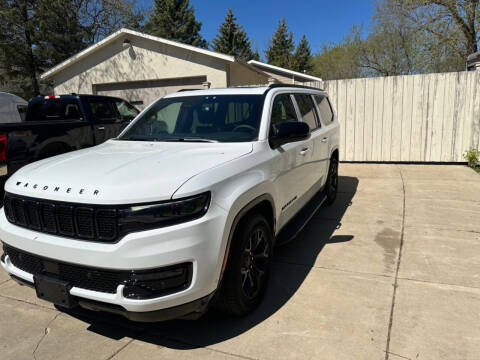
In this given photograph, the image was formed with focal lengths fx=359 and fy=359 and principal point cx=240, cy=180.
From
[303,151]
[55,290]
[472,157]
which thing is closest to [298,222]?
[303,151]

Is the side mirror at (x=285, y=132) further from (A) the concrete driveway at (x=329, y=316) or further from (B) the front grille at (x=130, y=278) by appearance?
(B) the front grille at (x=130, y=278)

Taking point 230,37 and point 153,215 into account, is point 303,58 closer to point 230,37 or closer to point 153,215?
point 230,37

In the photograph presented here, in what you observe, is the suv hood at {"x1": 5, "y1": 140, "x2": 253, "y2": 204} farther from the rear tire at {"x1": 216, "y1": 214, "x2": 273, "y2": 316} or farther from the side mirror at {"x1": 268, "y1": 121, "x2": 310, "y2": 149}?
the rear tire at {"x1": 216, "y1": 214, "x2": 273, "y2": 316}

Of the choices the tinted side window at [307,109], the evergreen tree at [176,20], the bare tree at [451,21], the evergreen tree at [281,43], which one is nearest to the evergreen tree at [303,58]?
the evergreen tree at [281,43]

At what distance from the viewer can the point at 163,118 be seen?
4059 millimetres

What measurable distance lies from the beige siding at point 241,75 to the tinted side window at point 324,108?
21.1ft

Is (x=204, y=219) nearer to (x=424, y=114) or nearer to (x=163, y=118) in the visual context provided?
(x=163, y=118)

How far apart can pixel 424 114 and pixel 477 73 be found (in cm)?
147

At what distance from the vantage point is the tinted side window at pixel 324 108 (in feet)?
18.2

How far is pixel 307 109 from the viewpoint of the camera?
484 cm

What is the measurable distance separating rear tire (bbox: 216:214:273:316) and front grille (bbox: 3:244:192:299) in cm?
47

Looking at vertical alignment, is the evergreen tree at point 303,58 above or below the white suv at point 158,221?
above

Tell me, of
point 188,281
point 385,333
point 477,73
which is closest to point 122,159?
point 188,281

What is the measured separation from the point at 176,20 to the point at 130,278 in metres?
41.3
